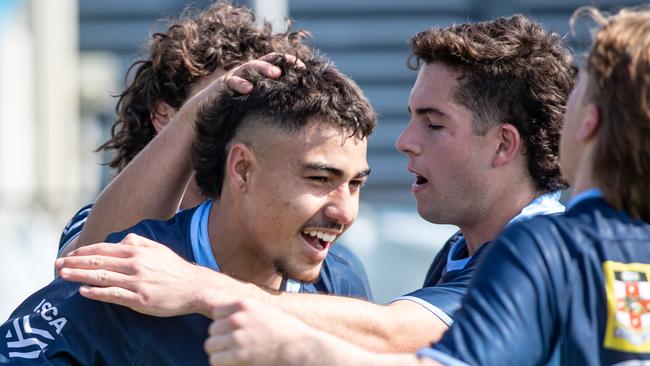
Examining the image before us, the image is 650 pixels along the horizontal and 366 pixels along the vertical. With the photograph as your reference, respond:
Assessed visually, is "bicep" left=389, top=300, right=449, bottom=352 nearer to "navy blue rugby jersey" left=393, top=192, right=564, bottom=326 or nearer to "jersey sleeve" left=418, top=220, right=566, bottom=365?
"navy blue rugby jersey" left=393, top=192, right=564, bottom=326

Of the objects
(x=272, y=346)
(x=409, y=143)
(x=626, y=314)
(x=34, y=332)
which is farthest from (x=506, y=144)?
(x=272, y=346)

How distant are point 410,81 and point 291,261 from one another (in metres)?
9.51

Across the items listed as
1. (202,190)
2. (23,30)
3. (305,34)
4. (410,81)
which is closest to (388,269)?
(305,34)

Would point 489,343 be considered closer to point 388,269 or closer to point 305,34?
point 305,34

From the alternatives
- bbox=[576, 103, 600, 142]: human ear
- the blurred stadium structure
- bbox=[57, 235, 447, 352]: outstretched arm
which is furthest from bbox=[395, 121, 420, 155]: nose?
the blurred stadium structure

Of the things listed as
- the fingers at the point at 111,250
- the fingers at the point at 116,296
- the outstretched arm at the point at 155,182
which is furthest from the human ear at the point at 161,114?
the fingers at the point at 116,296

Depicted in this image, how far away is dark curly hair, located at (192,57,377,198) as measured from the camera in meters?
3.30

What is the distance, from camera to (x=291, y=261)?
10.8 ft

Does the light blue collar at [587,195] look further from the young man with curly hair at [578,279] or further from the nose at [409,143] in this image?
the nose at [409,143]

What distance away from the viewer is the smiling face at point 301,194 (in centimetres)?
327

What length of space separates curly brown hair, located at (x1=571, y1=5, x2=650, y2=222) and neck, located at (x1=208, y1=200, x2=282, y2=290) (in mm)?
1396

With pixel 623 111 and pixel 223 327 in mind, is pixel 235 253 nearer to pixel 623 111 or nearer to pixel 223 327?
pixel 223 327

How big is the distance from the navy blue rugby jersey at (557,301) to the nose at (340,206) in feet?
3.76

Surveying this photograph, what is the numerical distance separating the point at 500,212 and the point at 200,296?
1197 mm
